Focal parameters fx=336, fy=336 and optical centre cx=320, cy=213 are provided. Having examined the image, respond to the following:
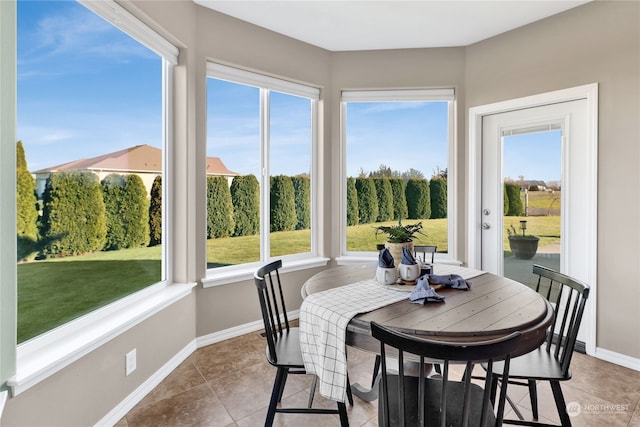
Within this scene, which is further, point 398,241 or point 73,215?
point 398,241

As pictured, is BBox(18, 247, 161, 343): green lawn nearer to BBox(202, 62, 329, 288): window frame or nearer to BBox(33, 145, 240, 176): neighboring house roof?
BBox(33, 145, 240, 176): neighboring house roof

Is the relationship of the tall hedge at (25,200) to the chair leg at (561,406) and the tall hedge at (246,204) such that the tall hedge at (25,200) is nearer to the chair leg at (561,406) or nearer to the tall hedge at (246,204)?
the tall hedge at (246,204)

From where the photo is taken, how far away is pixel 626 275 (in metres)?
2.50

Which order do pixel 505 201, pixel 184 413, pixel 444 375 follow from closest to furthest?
pixel 444 375
pixel 184 413
pixel 505 201

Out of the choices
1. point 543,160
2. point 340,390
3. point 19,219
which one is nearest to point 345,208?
point 543,160

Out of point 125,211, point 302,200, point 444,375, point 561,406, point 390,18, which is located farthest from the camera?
point 302,200

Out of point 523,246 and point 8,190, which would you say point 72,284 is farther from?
point 523,246

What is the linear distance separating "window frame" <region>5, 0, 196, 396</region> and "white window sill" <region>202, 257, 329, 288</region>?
236 millimetres

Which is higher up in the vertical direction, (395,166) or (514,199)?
(395,166)

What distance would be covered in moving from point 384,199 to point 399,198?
163mm

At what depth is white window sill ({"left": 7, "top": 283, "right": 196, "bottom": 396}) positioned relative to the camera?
1.41 m

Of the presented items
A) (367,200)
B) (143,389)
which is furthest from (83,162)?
(367,200)

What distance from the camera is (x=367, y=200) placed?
12.1 feet

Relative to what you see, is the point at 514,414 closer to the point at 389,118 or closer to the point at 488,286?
the point at 488,286
